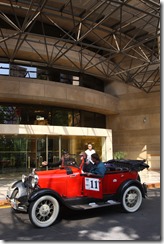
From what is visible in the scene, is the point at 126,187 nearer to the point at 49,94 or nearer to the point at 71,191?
the point at 71,191

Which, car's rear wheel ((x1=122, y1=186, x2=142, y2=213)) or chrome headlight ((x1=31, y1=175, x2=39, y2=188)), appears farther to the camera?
car's rear wheel ((x1=122, y1=186, x2=142, y2=213))

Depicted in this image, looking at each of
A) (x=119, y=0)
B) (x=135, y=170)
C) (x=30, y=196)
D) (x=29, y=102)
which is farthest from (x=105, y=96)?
(x=30, y=196)

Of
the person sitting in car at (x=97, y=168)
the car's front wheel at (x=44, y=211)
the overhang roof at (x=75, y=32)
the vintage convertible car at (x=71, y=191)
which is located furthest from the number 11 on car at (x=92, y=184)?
the overhang roof at (x=75, y=32)

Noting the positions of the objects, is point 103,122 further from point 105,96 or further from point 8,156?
point 8,156

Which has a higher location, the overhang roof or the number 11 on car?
the overhang roof

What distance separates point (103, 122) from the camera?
25.7 m

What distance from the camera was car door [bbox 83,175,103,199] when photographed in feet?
22.4

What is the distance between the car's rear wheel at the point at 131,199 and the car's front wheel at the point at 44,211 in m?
1.97

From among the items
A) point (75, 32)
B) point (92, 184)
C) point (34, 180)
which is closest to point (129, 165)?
point (92, 184)

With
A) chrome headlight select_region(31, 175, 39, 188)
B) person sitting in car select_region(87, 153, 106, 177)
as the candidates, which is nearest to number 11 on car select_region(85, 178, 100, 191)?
person sitting in car select_region(87, 153, 106, 177)

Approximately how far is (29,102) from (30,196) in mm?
14057

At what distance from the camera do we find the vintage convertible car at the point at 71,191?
6.06 m

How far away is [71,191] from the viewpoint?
6.70m

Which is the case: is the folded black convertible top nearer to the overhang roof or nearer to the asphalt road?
the asphalt road
